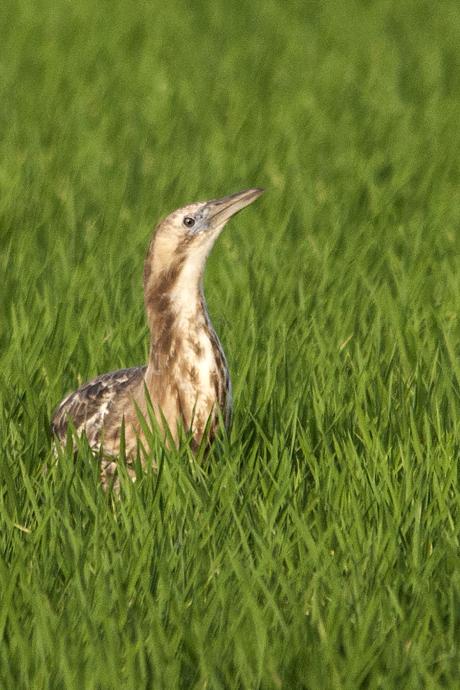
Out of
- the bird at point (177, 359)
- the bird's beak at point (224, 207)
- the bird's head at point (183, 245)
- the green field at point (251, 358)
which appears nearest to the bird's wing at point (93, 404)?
the bird at point (177, 359)

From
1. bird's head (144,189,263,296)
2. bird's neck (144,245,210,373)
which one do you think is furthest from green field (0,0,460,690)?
bird's head (144,189,263,296)

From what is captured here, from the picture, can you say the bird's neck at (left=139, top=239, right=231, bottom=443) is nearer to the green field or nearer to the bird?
the bird

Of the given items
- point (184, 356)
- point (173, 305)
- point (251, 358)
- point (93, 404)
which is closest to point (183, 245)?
point (173, 305)

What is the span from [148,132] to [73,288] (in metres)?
3.21

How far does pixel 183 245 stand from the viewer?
489cm

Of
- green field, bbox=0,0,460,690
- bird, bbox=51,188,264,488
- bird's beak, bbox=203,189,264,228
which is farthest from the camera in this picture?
bird's beak, bbox=203,189,264,228

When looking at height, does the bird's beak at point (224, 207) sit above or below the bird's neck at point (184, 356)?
above

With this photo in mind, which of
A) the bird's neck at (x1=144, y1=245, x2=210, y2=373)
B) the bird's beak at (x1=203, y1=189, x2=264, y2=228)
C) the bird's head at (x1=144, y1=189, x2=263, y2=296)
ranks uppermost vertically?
the bird's beak at (x1=203, y1=189, x2=264, y2=228)

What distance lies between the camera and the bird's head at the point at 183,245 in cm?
489

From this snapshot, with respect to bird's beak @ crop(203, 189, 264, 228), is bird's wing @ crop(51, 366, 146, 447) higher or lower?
lower

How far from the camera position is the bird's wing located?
5020 millimetres

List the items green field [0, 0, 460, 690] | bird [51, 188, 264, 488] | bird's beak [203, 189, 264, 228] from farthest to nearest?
bird's beak [203, 189, 264, 228]
bird [51, 188, 264, 488]
green field [0, 0, 460, 690]

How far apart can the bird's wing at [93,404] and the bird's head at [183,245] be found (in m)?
0.35

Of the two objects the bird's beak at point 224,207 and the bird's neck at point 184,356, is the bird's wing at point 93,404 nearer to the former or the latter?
the bird's neck at point 184,356
